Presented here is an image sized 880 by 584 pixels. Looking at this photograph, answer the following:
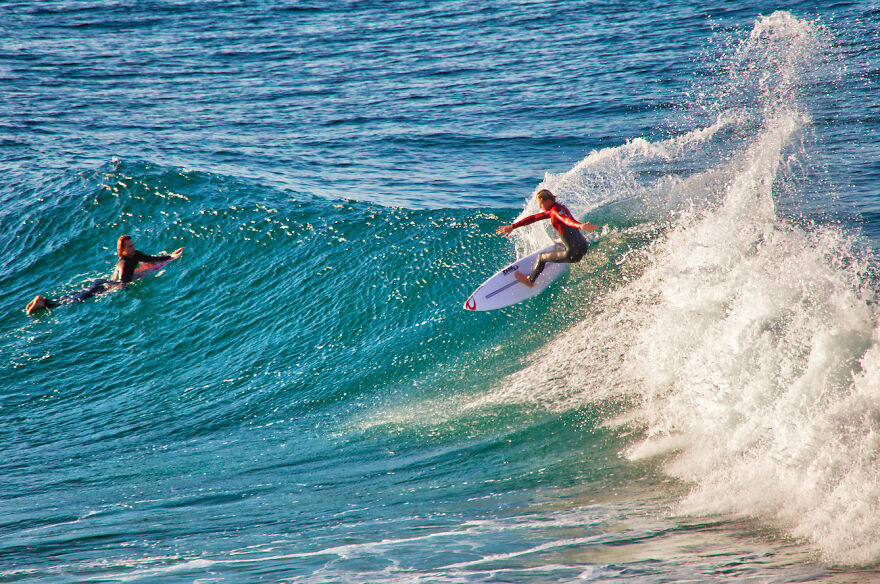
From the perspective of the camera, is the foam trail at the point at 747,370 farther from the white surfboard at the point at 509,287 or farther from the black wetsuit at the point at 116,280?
the black wetsuit at the point at 116,280

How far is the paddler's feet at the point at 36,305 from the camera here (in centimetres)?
1224

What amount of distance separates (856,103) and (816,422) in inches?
540

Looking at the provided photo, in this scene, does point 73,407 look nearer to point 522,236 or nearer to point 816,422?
point 522,236

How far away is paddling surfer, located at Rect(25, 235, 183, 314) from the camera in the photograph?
40.6 feet

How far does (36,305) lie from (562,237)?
28.5 ft

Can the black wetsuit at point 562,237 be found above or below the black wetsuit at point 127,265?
below

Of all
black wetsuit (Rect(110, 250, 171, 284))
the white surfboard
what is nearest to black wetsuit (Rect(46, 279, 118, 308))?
black wetsuit (Rect(110, 250, 171, 284))

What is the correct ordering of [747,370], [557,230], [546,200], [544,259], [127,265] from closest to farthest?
[747,370], [546,200], [557,230], [544,259], [127,265]

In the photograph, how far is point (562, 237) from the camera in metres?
10.3

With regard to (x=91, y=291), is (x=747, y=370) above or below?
below

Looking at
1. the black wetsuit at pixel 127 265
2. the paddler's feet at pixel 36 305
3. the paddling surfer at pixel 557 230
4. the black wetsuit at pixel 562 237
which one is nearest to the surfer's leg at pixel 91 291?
the black wetsuit at pixel 127 265

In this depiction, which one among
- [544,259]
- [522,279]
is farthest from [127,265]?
[544,259]

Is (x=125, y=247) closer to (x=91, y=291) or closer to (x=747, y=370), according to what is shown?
(x=91, y=291)

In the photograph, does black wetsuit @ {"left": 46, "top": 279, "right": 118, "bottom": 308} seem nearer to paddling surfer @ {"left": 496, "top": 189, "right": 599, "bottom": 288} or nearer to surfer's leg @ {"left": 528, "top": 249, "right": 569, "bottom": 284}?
paddling surfer @ {"left": 496, "top": 189, "right": 599, "bottom": 288}
